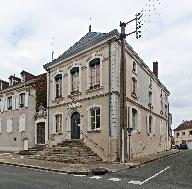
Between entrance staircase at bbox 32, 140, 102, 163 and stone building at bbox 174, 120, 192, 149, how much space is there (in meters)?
58.0

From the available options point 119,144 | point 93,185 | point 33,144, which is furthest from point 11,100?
point 93,185

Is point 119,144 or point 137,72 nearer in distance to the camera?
point 119,144

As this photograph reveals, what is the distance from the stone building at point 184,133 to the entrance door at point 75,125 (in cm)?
5675

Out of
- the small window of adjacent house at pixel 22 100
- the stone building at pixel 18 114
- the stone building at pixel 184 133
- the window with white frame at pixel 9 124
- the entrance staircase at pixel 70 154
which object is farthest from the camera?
the stone building at pixel 184 133

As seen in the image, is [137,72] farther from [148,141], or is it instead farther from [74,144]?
[74,144]

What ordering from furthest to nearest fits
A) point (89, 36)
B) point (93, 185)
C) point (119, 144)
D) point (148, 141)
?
1. point (148, 141)
2. point (89, 36)
3. point (119, 144)
4. point (93, 185)

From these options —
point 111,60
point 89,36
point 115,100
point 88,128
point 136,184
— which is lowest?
point 136,184

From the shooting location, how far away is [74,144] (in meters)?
22.4

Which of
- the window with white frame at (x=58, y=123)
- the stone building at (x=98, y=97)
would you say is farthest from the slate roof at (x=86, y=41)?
the window with white frame at (x=58, y=123)

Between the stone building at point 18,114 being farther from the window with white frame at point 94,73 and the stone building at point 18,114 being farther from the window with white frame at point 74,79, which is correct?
the window with white frame at point 94,73

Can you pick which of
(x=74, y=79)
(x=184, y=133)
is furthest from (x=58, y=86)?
(x=184, y=133)

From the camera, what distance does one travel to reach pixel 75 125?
23.9m

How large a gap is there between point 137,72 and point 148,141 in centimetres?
641

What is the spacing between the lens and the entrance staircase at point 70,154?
781 inches
